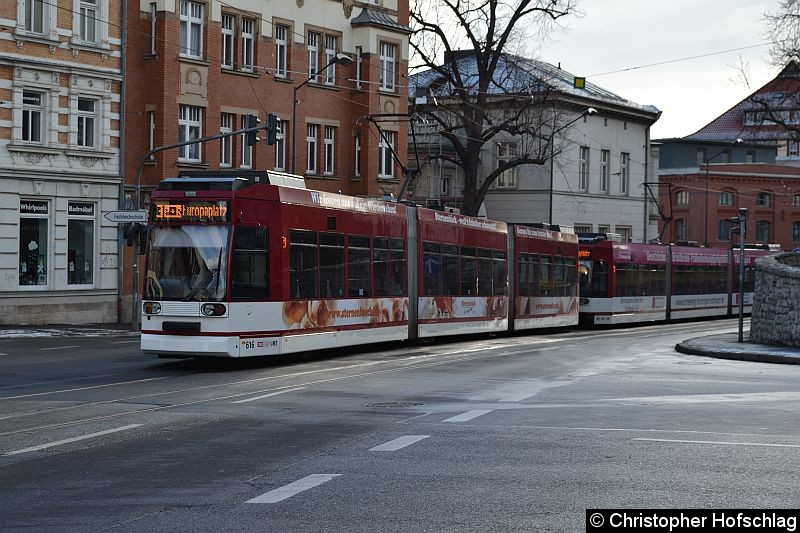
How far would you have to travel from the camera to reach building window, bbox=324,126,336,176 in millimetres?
49000

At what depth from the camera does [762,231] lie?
108 m

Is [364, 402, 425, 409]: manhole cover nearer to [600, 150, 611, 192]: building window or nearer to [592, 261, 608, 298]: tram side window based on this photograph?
[592, 261, 608, 298]: tram side window

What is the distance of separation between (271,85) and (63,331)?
47.9 feet

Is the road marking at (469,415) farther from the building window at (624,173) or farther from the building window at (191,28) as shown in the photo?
the building window at (624,173)

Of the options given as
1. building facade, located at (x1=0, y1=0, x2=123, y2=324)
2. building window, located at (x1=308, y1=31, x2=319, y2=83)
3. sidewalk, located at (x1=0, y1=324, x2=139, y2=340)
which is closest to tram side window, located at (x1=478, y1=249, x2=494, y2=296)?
sidewalk, located at (x1=0, y1=324, x2=139, y2=340)

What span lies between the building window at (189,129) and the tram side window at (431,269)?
13900mm

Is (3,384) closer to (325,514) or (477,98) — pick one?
(325,514)

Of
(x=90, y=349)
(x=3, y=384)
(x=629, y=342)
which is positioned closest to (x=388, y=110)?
(x=629, y=342)

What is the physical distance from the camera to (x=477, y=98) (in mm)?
54812

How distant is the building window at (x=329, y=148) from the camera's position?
49000 millimetres

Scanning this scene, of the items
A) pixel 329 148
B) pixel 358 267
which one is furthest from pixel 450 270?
pixel 329 148

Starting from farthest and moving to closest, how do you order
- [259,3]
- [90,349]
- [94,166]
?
[259,3] → [94,166] → [90,349]

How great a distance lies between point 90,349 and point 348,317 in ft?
21.0

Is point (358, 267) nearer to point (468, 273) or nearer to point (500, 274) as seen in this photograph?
point (468, 273)
